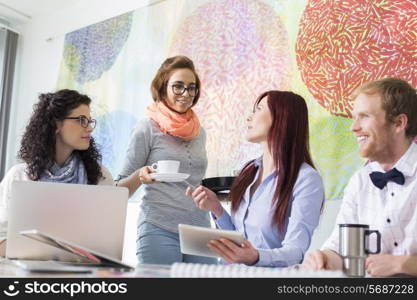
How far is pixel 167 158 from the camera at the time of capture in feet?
8.07

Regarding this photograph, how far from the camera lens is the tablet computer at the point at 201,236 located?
1.28m

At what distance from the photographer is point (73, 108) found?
253cm

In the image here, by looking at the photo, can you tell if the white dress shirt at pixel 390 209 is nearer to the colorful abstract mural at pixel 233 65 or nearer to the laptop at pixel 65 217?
the laptop at pixel 65 217

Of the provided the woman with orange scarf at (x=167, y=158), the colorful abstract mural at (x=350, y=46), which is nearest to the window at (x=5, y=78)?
the woman with orange scarf at (x=167, y=158)

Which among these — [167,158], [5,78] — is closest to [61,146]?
[167,158]

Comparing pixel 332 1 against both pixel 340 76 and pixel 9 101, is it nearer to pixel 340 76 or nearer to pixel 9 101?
pixel 340 76

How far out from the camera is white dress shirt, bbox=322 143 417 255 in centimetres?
153

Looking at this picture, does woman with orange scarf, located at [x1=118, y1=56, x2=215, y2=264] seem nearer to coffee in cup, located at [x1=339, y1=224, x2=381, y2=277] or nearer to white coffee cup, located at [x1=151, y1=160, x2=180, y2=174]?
white coffee cup, located at [x1=151, y1=160, x2=180, y2=174]

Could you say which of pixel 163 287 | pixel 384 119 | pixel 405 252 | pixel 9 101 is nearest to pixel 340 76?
pixel 384 119

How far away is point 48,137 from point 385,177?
1.61 metres

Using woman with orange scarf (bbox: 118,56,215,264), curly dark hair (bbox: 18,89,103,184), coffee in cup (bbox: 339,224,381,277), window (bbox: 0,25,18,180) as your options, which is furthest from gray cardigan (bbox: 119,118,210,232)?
window (bbox: 0,25,18,180)

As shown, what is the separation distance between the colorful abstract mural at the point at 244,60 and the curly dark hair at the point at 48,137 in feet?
3.07

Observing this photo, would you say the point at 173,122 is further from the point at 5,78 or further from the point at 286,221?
the point at 5,78

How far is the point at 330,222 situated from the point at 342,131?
487mm
